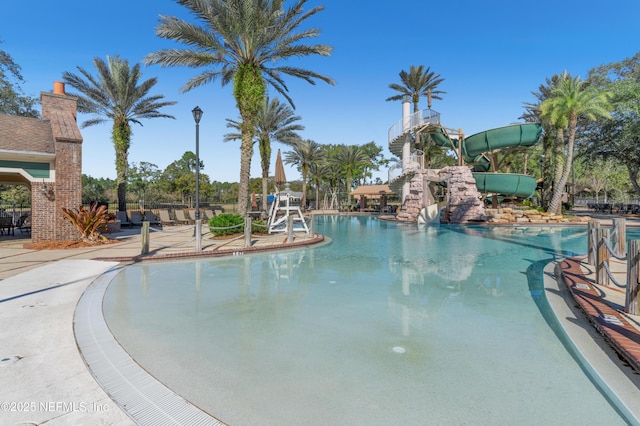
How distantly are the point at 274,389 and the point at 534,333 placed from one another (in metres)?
3.33

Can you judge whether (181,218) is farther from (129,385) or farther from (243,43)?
(129,385)

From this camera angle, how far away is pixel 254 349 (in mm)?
3574

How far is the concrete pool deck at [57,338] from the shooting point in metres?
2.41

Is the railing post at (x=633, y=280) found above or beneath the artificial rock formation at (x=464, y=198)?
beneath

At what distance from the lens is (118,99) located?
67.1 feet

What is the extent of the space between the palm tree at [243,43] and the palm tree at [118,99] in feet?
24.1

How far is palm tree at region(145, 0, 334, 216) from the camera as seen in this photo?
41.8 feet

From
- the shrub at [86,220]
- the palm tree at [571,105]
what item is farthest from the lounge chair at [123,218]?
the palm tree at [571,105]

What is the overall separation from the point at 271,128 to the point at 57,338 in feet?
76.4

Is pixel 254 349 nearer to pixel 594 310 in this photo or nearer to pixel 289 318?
pixel 289 318

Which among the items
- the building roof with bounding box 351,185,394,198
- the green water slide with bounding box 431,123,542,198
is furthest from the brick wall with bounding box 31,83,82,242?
the building roof with bounding box 351,185,394,198

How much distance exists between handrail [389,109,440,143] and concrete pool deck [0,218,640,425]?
64.3 feet

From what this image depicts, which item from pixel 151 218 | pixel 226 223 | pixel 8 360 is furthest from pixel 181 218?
pixel 8 360

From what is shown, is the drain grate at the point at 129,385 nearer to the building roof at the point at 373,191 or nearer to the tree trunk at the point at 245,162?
the tree trunk at the point at 245,162
